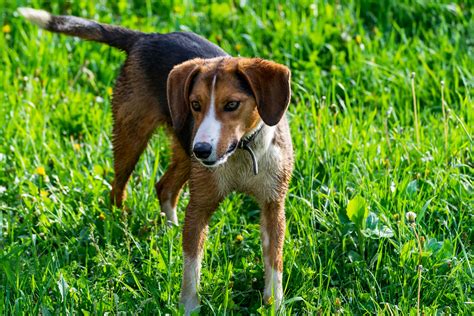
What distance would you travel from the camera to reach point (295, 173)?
5465 millimetres

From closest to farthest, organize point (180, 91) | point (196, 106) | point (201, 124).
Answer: point (201, 124) → point (196, 106) → point (180, 91)

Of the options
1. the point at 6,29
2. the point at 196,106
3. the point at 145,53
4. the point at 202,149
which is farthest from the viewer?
the point at 6,29

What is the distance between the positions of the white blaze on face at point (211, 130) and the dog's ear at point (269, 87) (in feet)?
0.63

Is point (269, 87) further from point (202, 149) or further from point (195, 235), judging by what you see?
point (195, 235)

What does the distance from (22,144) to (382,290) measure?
2.49 m

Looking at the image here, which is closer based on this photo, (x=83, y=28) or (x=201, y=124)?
(x=201, y=124)

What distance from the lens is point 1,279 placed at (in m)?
4.77

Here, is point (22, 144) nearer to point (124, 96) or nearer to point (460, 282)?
point (124, 96)

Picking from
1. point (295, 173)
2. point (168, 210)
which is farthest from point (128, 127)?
point (295, 173)

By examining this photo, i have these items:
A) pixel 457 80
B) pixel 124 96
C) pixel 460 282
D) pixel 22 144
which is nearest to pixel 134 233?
pixel 124 96

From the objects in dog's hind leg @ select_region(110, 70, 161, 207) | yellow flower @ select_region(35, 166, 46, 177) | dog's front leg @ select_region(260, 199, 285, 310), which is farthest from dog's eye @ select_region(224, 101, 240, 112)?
yellow flower @ select_region(35, 166, 46, 177)

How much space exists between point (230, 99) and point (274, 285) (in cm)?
95

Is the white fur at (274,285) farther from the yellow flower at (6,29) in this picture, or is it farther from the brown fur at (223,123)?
the yellow flower at (6,29)

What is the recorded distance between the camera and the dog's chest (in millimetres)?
4562
